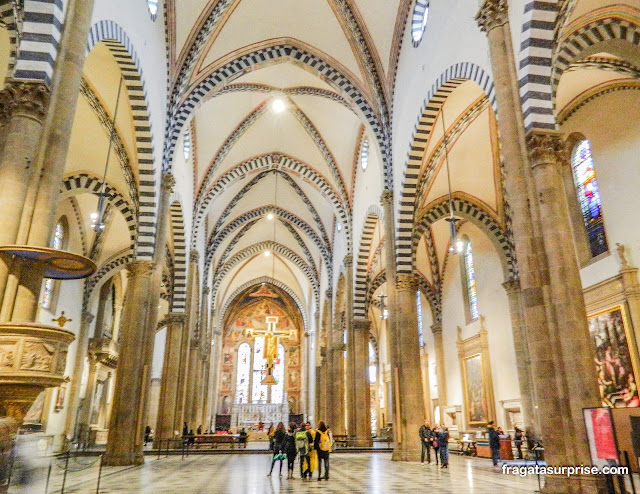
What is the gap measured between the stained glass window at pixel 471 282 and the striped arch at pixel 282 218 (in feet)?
23.7

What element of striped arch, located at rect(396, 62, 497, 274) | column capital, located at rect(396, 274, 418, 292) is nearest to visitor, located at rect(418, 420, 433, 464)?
Result: column capital, located at rect(396, 274, 418, 292)

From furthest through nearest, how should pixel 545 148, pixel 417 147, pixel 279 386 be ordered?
pixel 279 386, pixel 417 147, pixel 545 148

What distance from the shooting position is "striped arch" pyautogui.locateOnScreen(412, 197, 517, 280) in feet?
54.7

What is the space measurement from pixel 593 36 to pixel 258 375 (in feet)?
108

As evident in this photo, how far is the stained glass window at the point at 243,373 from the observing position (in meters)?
37.4

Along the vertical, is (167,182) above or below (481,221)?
below

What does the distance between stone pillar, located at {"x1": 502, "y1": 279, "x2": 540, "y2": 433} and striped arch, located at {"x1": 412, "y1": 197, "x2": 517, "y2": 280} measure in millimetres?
563

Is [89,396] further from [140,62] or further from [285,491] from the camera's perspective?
→ [285,491]

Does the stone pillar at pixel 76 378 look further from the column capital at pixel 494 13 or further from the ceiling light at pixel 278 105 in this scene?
the column capital at pixel 494 13

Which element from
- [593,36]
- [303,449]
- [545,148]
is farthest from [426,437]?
[593,36]

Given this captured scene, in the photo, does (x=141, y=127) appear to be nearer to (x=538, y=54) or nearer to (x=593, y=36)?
(x=538, y=54)

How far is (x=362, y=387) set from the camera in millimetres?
18516

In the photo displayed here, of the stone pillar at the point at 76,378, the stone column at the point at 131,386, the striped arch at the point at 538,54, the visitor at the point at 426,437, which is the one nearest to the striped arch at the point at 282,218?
the stone pillar at the point at 76,378

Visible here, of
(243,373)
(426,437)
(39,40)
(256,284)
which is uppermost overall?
(256,284)
